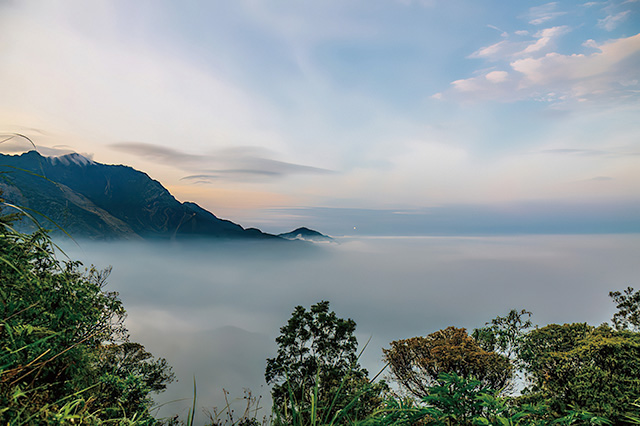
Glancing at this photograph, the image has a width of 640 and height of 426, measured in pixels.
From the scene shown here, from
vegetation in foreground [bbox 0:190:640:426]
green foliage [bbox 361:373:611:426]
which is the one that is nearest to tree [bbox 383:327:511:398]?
vegetation in foreground [bbox 0:190:640:426]

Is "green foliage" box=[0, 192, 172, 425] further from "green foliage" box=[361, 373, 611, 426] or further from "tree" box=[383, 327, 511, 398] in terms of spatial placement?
"tree" box=[383, 327, 511, 398]

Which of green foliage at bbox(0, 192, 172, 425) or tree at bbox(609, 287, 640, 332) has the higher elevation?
green foliage at bbox(0, 192, 172, 425)

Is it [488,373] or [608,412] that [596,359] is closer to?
[608,412]

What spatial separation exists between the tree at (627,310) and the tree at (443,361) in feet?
30.9

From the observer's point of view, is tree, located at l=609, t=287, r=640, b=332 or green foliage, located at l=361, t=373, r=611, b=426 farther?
tree, located at l=609, t=287, r=640, b=332

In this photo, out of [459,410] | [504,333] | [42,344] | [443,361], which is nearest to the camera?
[42,344]

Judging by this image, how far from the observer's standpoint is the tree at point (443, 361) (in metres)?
9.97

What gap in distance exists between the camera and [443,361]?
10.0m

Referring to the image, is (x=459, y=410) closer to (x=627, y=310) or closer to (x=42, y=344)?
(x=42, y=344)

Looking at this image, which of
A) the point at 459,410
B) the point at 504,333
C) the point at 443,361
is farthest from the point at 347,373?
the point at 504,333

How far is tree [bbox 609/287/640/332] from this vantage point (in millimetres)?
15203

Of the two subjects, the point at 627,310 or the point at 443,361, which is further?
the point at 627,310

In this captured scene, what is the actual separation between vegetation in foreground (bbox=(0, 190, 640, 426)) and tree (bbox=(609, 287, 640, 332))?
0.05 m

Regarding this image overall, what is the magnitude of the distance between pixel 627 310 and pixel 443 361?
12.3 meters
